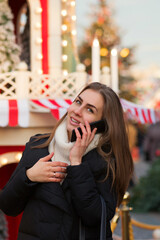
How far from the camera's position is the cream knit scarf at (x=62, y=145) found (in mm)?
2070

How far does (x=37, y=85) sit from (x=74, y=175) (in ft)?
6.50

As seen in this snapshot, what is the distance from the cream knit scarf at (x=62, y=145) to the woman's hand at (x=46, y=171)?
5 centimetres

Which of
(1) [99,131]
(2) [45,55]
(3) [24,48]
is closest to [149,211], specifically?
(3) [24,48]

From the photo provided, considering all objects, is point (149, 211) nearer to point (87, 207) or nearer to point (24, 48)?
point (24, 48)

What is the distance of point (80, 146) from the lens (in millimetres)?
2049

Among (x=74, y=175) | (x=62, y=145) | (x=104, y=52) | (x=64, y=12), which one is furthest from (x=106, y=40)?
(x=74, y=175)

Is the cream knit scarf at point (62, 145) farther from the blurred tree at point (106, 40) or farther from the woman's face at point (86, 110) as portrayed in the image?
the blurred tree at point (106, 40)

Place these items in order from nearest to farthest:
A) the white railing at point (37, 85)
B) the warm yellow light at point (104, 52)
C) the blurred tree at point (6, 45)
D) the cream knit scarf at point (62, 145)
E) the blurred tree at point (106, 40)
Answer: the cream knit scarf at point (62, 145)
the white railing at point (37, 85)
the blurred tree at point (6, 45)
the warm yellow light at point (104, 52)
the blurred tree at point (106, 40)

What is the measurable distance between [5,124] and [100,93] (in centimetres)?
139

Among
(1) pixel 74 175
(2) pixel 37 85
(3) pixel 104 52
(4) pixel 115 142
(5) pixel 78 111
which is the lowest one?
(1) pixel 74 175

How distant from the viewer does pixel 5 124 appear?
337cm

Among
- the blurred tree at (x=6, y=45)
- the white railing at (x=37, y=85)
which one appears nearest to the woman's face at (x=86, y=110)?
the white railing at (x=37, y=85)

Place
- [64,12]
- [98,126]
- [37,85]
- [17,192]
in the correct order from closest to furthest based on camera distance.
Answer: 1. [17,192]
2. [98,126]
3. [37,85]
4. [64,12]

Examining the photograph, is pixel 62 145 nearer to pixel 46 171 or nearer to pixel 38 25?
pixel 46 171
